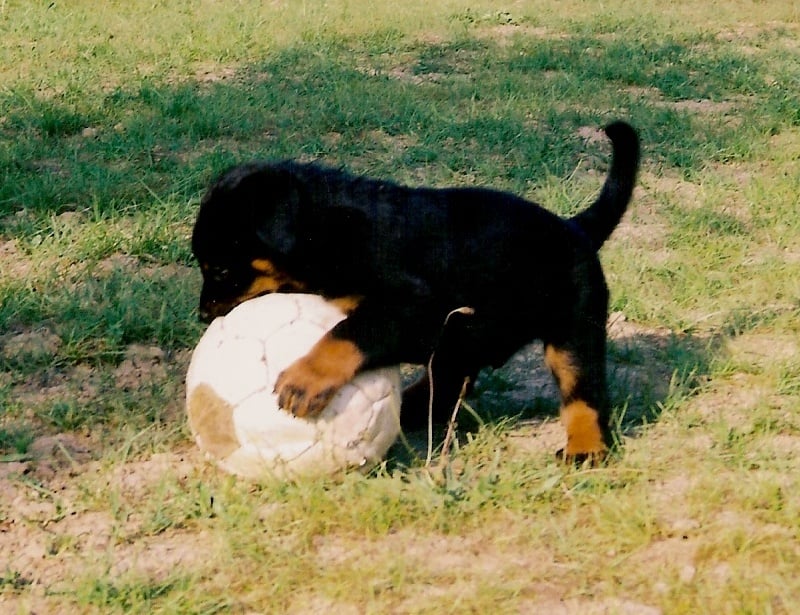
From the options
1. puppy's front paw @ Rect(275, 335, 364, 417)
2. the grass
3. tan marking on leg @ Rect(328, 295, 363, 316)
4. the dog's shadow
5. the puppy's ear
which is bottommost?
the dog's shadow

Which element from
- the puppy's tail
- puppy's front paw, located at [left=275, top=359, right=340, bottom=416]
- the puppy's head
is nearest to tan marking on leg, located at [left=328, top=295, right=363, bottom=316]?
the puppy's head

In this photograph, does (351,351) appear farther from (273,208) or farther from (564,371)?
(564,371)

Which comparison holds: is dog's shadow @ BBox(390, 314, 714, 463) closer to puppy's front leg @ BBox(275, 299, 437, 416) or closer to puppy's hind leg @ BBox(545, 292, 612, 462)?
puppy's hind leg @ BBox(545, 292, 612, 462)

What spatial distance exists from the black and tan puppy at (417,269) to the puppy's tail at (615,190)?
0.83 ft

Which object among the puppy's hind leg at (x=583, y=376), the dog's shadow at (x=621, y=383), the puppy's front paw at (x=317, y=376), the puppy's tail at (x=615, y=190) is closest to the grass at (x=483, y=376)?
the dog's shadow at (x=621, y=383)

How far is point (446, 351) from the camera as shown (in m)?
3.11

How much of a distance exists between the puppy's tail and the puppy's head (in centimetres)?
105

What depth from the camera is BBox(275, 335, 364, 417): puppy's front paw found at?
2.65m

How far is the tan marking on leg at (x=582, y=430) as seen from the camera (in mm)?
2904

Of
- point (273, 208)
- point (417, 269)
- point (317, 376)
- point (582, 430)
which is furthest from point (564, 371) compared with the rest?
point (273, 208)

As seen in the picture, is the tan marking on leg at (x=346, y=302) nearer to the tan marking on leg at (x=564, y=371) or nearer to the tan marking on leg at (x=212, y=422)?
the tan marking on leg at (x=212, y=422)

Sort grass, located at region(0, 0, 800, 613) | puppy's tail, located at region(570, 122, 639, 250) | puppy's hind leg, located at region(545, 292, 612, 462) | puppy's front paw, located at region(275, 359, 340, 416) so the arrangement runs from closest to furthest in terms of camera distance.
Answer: grass, located at region(0, 0, 800, 613) → puppy's front paw, located at region(275, 359, 340, 416) → puppy's hind leg, located at region(545, 292, 612, 462) → puppy's tail, located at region(570, 122, 639, 250)

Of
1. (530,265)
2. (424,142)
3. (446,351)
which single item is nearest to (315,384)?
(446,351)

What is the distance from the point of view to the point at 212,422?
2762mm
